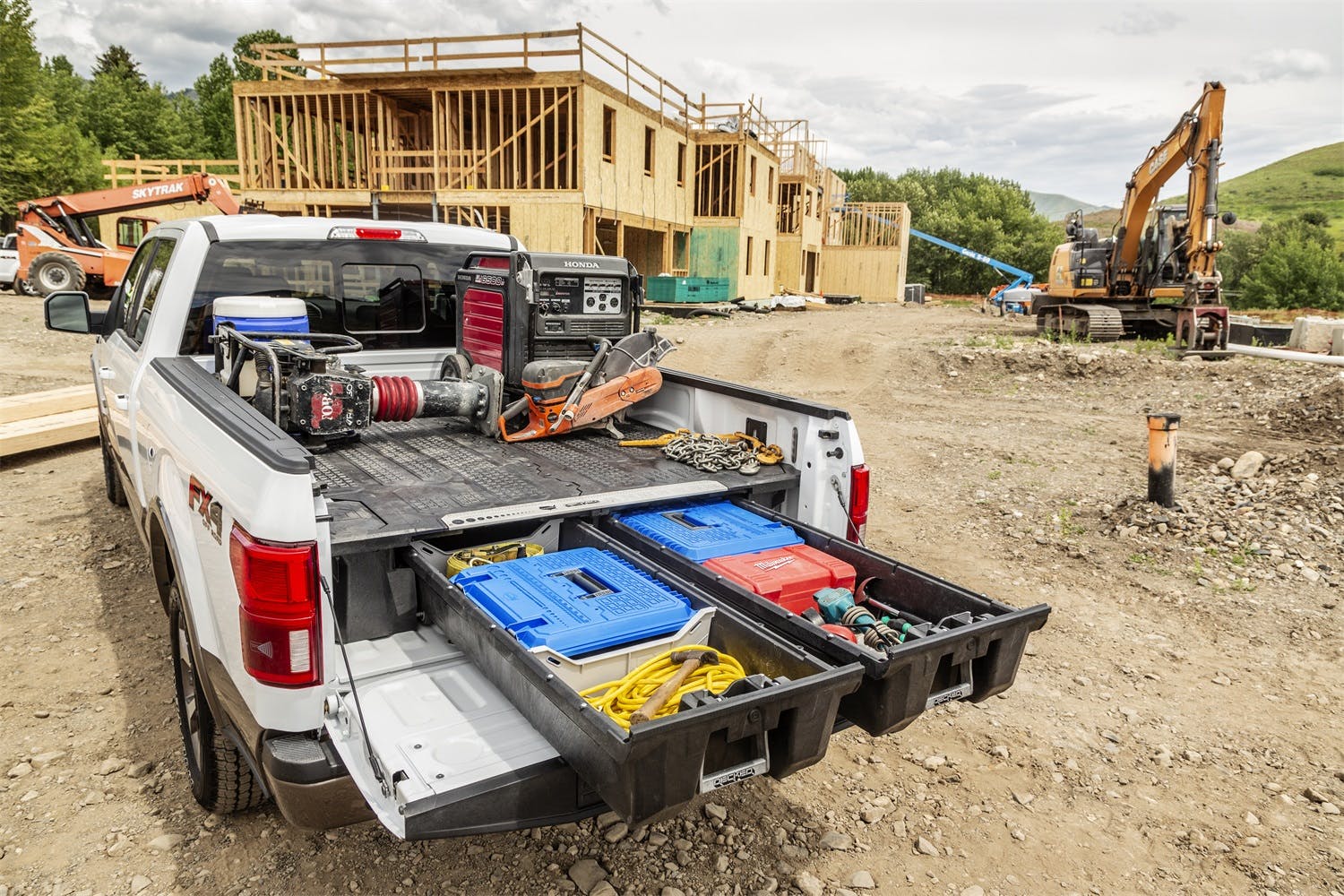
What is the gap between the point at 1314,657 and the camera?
15.8 feet

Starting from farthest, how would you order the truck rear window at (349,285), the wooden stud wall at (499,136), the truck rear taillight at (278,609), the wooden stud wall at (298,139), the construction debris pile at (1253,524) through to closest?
the wooden stud wall at (298,139) → the wooden stud wall at (499,136) → the construction debris pile at (1253,524) → the truck rear window at (349,285) → the truck rear taillight at (278,609)

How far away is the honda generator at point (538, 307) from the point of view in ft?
15.8

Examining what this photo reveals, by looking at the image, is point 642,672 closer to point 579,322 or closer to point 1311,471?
point 579,322

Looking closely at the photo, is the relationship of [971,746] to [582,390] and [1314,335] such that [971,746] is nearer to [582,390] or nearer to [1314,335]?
[582,390]

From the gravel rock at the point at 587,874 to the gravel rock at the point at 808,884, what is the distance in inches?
25.6

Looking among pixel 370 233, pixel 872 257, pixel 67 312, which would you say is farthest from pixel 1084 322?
pixel 872 257

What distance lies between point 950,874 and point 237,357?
3455 mm

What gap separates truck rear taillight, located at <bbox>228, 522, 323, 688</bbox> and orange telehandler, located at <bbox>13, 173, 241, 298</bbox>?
19.7 metres

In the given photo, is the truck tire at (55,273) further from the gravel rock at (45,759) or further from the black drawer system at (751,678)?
the black drawer system at (751,678)

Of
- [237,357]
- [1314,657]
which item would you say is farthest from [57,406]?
[1314,657]

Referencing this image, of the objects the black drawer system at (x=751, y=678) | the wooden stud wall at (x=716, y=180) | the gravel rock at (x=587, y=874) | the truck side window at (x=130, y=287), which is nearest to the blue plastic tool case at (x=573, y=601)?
the black drawer system at (x=751, y=678)

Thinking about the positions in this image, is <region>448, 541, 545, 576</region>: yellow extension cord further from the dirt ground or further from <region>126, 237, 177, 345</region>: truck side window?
<region>126, 237, 177, 345</region>: truck side window

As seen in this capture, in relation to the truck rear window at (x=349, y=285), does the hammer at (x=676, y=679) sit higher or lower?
lower

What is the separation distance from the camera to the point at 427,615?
9.85 feet
